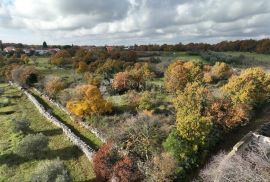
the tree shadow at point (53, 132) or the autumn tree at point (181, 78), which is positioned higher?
the autumn tree at point (181, 78)

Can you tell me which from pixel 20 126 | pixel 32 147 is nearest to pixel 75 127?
pixel 20 126

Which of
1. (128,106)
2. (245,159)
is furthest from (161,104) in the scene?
(245,159)

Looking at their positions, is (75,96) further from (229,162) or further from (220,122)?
(229,162)

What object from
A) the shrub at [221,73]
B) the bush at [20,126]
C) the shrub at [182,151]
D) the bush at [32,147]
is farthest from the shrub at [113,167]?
the shrub at [221,73]

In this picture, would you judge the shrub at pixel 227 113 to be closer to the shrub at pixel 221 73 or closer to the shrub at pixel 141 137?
the shrub at pixel 141 137

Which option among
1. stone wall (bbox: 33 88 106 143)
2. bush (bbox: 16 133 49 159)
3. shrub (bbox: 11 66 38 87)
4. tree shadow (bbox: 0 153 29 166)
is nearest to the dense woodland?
bush (bbox: 16 133 49 159)

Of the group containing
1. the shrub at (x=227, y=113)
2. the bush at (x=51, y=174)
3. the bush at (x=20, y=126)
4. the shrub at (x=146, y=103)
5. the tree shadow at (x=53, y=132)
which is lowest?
the tree shadow at (x=53, y=132)

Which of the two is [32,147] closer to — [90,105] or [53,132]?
[53,132]
